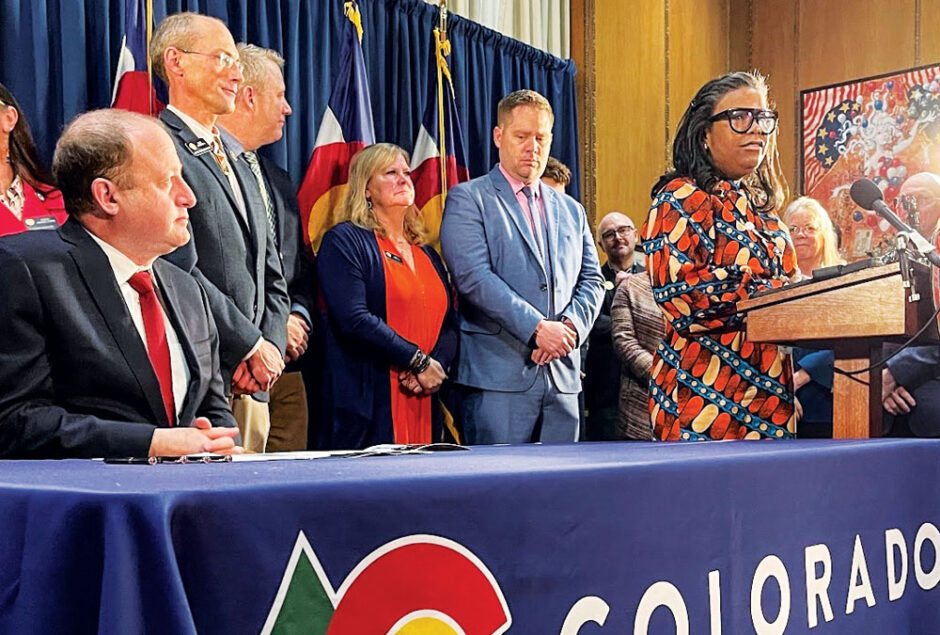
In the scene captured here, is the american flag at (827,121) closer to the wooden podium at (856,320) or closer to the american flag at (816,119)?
the american flag at (816,119)

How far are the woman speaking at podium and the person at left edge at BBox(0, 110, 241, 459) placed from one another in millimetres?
985

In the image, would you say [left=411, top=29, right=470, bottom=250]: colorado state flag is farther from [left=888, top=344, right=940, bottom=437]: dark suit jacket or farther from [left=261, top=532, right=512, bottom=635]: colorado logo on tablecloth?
[left=261, top=532, right=512, bottom=635]: colorado logo on tablecloth

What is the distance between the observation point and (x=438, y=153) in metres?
4.10

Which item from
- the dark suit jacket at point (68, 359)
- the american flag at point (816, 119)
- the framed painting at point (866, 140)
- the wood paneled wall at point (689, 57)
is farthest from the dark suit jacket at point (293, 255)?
the american flag at point (816, 119)

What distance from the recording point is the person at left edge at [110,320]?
1.48m

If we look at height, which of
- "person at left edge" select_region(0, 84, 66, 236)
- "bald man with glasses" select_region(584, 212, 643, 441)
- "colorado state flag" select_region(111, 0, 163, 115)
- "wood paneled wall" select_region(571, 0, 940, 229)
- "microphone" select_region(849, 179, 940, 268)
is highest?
"wood paneled wall" select_region(571, 0, 940, 229)

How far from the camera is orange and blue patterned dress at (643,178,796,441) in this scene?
2.17 m

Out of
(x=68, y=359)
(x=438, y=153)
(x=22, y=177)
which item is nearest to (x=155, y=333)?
(x=68, y=359)

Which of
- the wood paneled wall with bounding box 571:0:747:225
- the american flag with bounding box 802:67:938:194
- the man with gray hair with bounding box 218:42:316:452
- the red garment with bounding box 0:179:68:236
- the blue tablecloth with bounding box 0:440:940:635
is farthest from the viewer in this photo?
the american flag with bounding box 802:67:938:194

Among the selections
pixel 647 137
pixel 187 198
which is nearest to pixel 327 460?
pixel 187 198

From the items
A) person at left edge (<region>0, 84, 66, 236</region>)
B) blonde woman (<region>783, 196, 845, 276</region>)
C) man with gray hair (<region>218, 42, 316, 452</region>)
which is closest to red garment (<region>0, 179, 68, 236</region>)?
person at left edge (<region>0, 84, 66, 236</region>)

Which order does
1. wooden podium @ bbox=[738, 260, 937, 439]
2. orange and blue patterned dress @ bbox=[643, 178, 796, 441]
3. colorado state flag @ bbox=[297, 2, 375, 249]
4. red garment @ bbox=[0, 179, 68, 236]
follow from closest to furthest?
wooden podium @ bbox=[738, 260, 937, 439], orange and blue patterned dress @ bbox=[643, 178, 796, 441], red garment @ bbox=[0, 179, 68, 236], colorado state flag @ bbox=[297, 2, 375, 249]

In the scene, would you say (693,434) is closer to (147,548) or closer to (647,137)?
(147,548)

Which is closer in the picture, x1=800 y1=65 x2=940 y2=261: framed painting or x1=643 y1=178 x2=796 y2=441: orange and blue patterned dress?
x1=643 y1=178 x2=796 y2=441: orange and blue patterned dress
